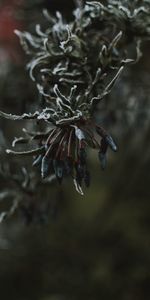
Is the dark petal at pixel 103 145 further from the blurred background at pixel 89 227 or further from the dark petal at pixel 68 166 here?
the blurred background at pixel 89 227

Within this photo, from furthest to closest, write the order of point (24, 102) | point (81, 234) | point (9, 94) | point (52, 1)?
point (81, 234)
point (9, 94)
point (52, 1)
point (24, 102)

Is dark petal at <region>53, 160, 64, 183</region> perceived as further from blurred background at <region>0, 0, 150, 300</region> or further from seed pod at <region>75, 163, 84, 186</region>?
blurred background at <region>0, 0, 150, 300</region>

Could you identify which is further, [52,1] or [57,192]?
[57,192]

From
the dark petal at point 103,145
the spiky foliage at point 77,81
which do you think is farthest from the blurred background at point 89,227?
the dark petal at point 103,145

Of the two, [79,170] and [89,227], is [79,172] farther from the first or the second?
[89,227]

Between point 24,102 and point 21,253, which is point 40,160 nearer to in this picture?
point 24,102

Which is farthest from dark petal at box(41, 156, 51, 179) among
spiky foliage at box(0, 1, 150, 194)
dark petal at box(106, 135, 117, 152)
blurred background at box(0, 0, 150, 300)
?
blurred background at box(0, 0, 150, 300)

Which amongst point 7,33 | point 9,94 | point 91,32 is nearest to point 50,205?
point 9,94
